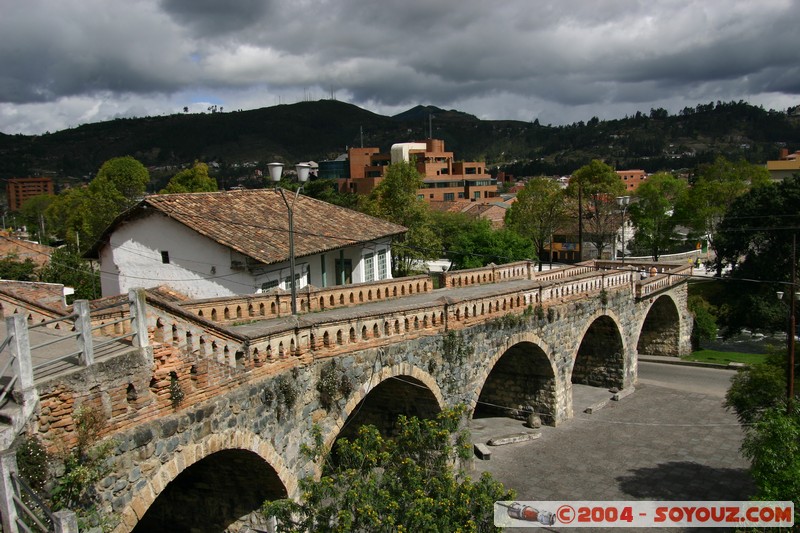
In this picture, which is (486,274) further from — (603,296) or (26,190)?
(26,190)

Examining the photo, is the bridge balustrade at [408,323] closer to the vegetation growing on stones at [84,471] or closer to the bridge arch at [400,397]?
the bridge arch at [400,397]

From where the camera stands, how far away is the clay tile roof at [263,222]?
1978cm

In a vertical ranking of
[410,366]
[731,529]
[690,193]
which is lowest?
[731,529]

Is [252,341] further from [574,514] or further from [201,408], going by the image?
[574,514]

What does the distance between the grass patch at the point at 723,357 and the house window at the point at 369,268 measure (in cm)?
2109

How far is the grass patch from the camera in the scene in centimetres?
3556

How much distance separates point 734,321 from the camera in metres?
40.9

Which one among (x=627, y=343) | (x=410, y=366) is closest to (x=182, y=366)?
(x=410, y=366)

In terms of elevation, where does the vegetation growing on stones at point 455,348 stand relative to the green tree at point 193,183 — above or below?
below

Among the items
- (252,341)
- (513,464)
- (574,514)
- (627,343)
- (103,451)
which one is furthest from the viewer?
(627,343)

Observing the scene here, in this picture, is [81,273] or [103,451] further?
[81,273]

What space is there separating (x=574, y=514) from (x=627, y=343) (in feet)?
43.7

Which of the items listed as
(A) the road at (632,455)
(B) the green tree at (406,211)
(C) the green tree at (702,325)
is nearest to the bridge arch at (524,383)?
(A) the road at (632,455)

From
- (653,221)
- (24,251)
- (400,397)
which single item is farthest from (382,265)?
(653,221)
